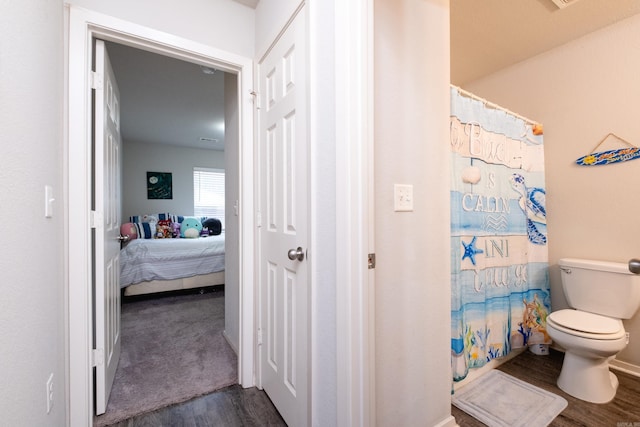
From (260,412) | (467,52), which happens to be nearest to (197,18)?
(467,52)

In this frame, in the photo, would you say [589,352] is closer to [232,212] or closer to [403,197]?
[403,197]

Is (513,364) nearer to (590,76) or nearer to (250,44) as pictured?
A: (590,76)

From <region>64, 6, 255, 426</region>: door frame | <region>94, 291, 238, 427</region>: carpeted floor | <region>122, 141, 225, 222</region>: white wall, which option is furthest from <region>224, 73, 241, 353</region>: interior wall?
<region>122, 141, 225, 222</region>: white wall

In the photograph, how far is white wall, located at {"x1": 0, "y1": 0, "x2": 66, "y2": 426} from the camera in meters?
0.80

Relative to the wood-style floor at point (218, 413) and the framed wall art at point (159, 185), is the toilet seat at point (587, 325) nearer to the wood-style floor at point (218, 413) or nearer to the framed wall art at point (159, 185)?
the wood-style floor at point (218, 413)

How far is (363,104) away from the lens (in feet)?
3.32

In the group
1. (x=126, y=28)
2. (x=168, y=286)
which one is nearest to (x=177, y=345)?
(x=168, y=286)

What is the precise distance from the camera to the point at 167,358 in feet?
7.24

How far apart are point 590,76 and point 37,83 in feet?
11.2

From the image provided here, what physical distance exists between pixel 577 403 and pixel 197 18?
128 inches

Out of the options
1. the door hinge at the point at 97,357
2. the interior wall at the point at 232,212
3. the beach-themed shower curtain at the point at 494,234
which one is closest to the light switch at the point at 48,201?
the door hinge at the point at 97,357

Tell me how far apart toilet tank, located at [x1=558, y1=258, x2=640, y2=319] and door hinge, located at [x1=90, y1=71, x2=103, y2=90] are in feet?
10.8

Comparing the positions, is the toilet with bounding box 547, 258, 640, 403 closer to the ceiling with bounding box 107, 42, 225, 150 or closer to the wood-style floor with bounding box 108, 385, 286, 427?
the wood-style floor with bounding box 108, 385, 286, 427

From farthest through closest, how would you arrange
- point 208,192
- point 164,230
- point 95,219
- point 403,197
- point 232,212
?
1. point 208,192
2. point 164,230
3. point 232,212
4. point 95,219
5. point 403,197
